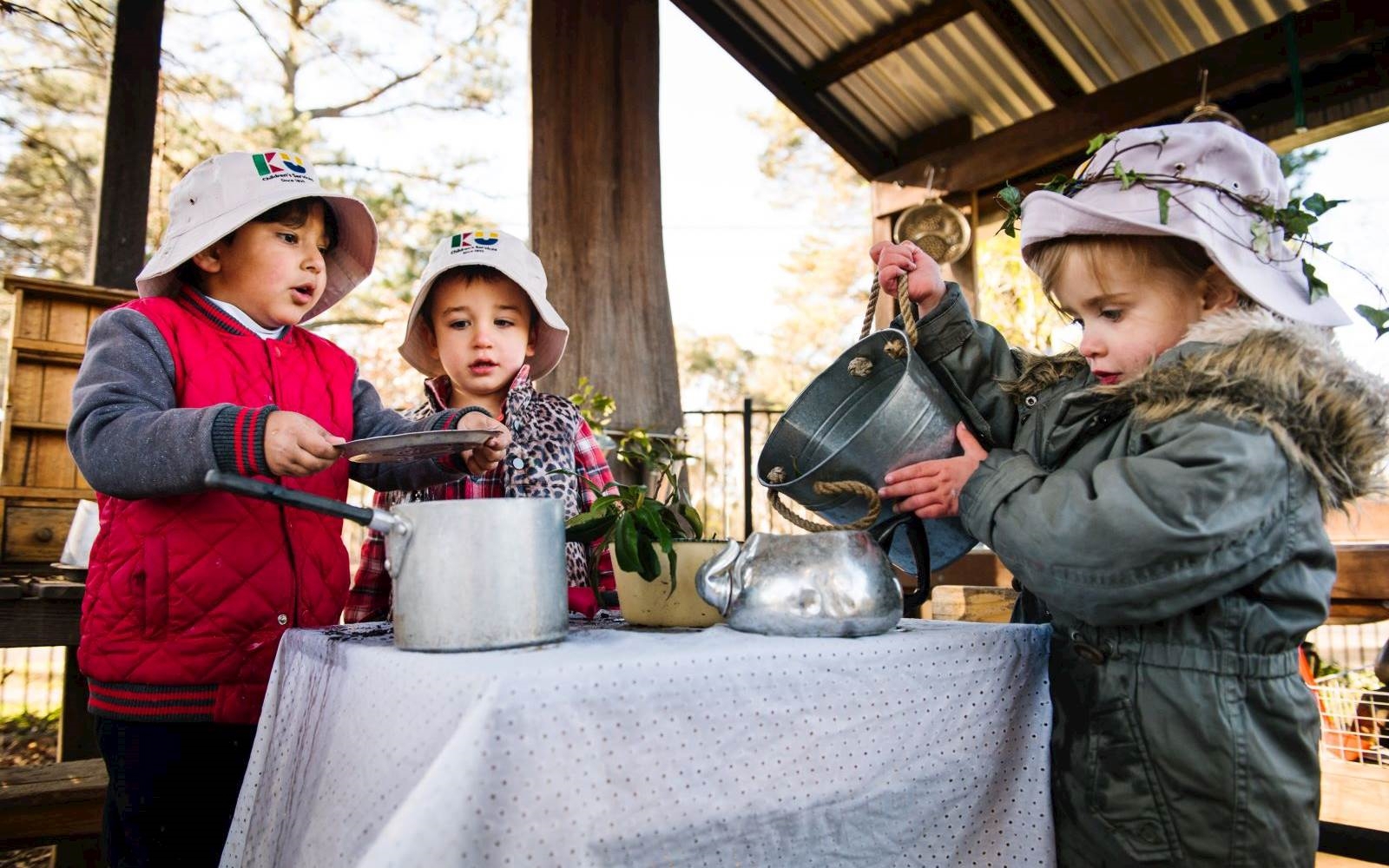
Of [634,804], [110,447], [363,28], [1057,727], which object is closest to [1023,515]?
[1057,727]

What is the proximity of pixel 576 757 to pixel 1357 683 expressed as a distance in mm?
5468

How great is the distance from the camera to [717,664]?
95 centimetres

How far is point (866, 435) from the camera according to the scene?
1300 mm

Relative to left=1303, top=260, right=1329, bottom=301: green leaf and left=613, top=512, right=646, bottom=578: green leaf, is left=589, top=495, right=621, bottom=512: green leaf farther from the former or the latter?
left=1303, top=260, right=1329, bottom=301: green leaf

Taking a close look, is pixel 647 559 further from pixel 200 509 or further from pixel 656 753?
pixel 200 509

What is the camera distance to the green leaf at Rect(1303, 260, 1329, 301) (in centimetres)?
138

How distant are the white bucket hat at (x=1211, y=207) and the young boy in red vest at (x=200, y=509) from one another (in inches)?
37.5

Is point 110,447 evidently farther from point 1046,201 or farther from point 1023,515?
point 1046,201

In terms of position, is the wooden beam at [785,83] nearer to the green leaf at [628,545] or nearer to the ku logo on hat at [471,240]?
the ku logo on hat at [471,240]

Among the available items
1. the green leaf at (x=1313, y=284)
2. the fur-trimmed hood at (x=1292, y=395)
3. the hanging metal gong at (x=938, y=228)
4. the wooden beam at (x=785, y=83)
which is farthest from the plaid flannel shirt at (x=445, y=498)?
the wooden beam at (x=785, y=83)

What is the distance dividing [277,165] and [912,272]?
1.15 m

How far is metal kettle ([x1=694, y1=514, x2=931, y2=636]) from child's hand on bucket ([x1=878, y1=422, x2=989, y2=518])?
0.55 feet

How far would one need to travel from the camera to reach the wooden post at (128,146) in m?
3.89

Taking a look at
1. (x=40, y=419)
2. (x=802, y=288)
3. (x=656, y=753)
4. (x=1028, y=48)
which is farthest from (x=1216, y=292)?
(x=802, y=288)
